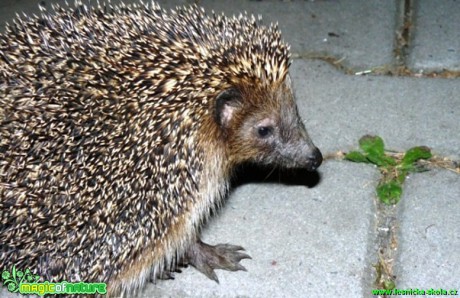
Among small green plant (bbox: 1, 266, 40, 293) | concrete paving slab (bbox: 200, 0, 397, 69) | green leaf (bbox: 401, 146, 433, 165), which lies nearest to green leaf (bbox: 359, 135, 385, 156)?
green leaf (bbox: 401, 146, 433, 165)

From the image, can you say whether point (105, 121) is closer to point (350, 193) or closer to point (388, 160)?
point (350, 193)

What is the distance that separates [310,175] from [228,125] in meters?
0.65

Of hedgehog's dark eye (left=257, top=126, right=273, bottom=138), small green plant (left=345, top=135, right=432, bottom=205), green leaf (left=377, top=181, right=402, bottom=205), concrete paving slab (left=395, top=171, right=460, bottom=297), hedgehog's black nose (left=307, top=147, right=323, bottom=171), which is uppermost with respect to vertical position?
hedgehog's dark eye (left=257, top=126, right=273, bottom=138)

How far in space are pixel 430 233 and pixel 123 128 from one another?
1.35 m

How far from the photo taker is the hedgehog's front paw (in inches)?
112

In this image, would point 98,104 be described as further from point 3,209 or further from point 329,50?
point 329,50

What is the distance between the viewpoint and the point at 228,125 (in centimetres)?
275

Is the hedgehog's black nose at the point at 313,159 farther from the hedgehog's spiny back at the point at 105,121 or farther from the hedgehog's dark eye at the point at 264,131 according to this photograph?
the hedgehog's spiny back at the point at 105,121

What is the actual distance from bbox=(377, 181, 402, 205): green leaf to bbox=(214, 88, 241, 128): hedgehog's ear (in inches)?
32.1

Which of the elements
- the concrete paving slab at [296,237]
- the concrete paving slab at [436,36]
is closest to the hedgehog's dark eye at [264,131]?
the concrete paving slab at [296,237]

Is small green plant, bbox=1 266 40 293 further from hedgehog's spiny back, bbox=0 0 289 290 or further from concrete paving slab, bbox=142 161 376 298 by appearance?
concrete paving slab, bbox=142 161 376 298

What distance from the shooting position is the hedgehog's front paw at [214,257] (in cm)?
284

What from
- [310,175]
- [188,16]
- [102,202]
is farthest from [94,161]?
[310,175]

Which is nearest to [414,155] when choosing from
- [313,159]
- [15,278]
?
[313,159]
